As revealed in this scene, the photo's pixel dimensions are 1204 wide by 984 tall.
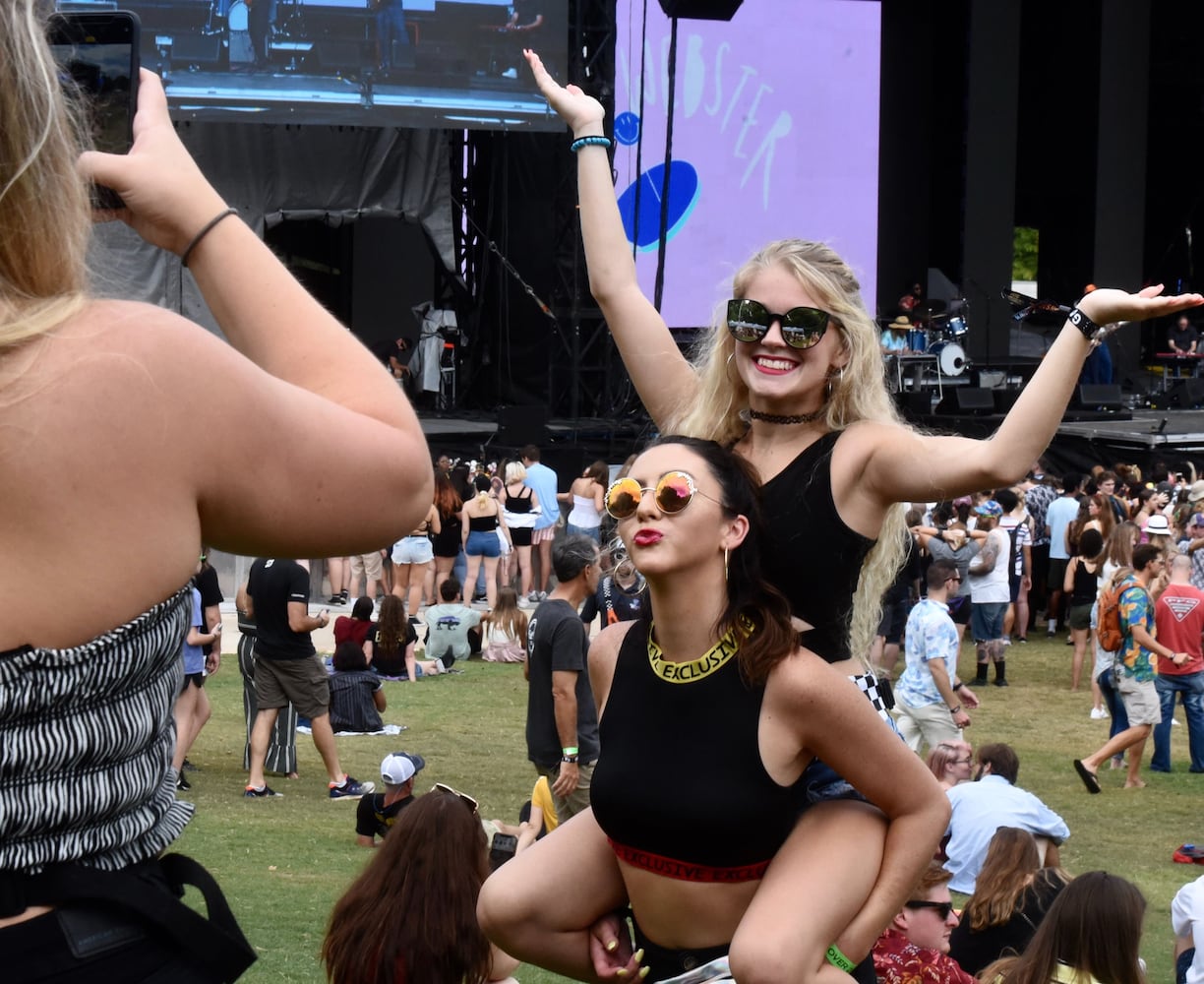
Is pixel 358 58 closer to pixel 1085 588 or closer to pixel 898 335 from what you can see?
pixel 898 335

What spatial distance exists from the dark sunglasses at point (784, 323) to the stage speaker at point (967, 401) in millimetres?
20942

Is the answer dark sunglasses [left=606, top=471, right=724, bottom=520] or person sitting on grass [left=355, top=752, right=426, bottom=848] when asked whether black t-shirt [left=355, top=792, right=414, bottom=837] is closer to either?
person sitting on grass [left=355, top=752, right=426, bottom=848]

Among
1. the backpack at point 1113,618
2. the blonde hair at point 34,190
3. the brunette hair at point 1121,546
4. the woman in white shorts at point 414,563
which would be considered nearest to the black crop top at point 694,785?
the blonde hair at point 34,190

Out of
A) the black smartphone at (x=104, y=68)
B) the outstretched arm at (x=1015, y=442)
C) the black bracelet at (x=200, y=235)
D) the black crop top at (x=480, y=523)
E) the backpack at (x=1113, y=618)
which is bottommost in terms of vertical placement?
the black crop top at (x=480, y=523)

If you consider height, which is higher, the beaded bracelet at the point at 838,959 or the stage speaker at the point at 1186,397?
the beaded bracelet at the point at 838,959

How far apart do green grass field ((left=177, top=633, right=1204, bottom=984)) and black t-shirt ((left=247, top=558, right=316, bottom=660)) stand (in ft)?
3.09

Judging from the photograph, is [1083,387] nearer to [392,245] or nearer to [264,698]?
[392,245]

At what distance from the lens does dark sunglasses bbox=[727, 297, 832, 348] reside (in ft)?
9.47

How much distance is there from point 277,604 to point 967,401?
15.2 meters

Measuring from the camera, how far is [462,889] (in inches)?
172

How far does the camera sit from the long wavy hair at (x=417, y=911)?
13.5ft

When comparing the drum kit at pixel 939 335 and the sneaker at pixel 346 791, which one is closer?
the sneaker at pixel 346 791

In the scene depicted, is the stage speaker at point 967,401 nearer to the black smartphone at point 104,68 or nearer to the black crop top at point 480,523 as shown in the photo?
the black crop top at point 480,523

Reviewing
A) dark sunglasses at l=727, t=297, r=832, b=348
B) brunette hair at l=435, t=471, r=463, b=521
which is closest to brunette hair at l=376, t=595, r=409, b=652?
brunette hair at l=435, t=471, r=463, b=521
